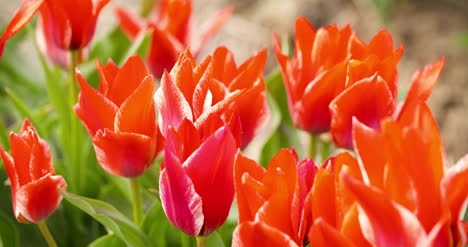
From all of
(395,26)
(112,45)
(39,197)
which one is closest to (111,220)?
(39,197)

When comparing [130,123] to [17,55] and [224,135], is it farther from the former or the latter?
[17,55]

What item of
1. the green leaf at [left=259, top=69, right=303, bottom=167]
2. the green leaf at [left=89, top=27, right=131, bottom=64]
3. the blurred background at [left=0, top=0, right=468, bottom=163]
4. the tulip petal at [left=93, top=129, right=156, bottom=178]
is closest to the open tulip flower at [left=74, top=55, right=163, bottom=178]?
the tulip petal at [left=93, top=129, right=156, bottom=178]

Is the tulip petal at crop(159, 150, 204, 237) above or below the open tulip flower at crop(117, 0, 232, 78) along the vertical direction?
below

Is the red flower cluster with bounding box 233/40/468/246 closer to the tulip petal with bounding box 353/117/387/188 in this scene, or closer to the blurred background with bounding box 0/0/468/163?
the tulip petal with bounding box 353/117/387/188

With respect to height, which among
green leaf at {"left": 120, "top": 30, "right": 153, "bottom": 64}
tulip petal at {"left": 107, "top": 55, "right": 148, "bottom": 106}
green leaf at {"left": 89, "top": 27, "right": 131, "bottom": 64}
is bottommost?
green leaf at {"left": 89, "top": 27, "right": 131, "bottom": 64}

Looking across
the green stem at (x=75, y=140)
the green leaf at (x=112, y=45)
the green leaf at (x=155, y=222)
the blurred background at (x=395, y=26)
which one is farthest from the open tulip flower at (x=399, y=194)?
the blurred background at (x=395, y=26)

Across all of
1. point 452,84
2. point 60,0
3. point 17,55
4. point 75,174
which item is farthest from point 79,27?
point 452,84

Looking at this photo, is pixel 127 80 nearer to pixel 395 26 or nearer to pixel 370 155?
pixel 370 155

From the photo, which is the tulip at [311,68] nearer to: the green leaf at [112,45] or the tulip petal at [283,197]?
the tulip petal at [283,197]
